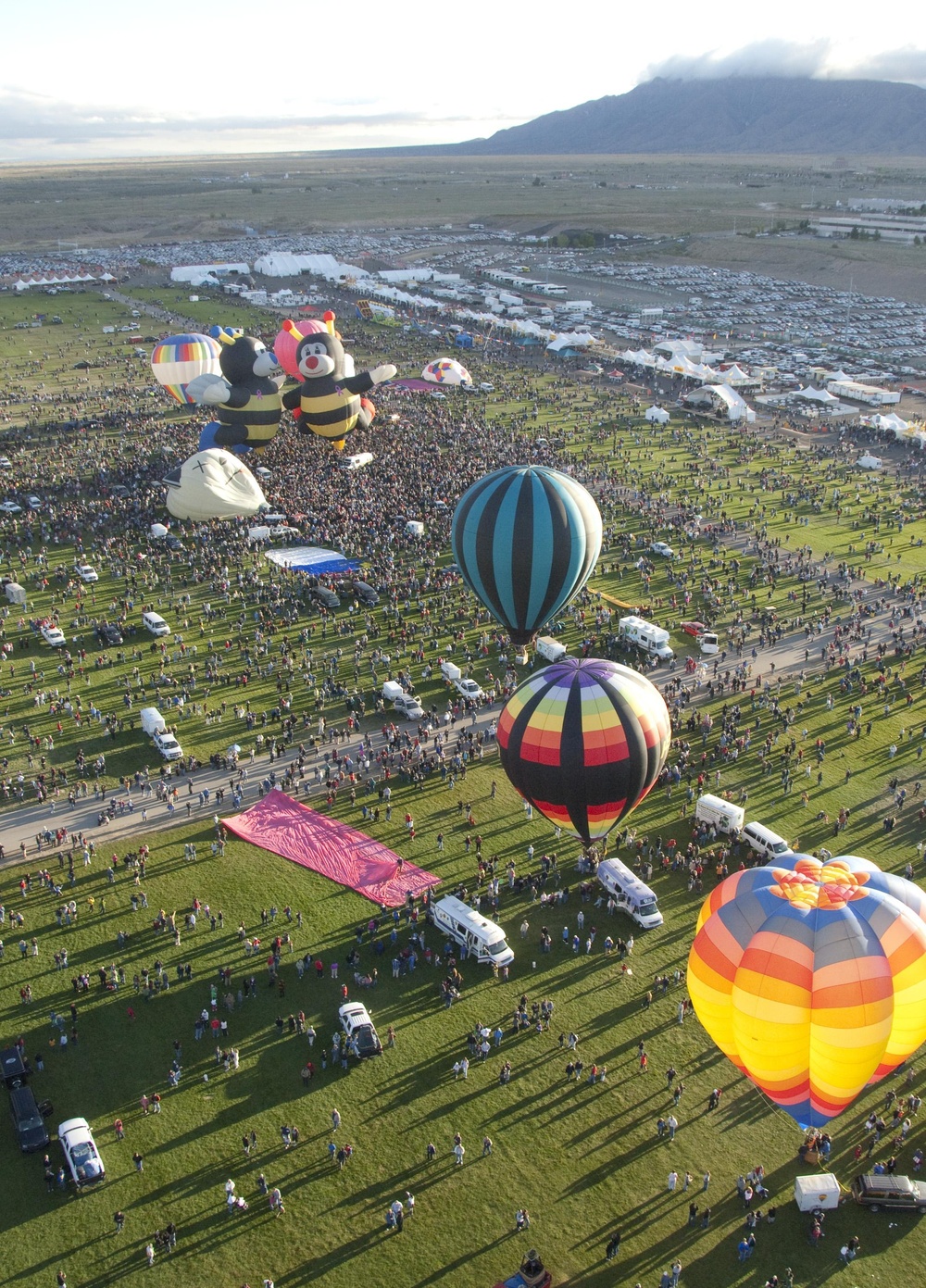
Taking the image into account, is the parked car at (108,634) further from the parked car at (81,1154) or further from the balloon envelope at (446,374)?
the balloon envelope at (446,374)

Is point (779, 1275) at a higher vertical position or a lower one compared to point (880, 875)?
lower

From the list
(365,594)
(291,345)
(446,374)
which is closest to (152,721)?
(365,594)

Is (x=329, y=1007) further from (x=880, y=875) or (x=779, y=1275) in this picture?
(x=880, y=875)

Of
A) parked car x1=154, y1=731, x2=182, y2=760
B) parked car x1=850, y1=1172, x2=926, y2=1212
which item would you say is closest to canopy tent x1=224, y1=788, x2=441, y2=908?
parked car x1=154, y1=731, x2=182, y2=760

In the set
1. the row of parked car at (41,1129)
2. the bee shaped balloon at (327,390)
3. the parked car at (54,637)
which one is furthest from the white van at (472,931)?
the bee shaped balloon at (327,390)

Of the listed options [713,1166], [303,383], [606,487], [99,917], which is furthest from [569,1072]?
[303,383]

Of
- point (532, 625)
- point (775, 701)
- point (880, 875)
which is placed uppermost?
point (880, 875)

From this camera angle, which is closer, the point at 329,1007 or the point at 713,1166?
the point at 713,1166

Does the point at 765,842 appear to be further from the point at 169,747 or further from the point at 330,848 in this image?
the point at 169,747
